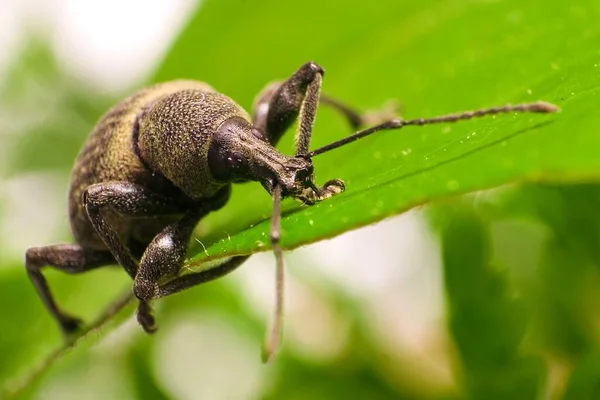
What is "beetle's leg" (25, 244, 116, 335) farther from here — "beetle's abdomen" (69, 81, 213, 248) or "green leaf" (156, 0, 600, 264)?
"green leaf" (156, 0, 600, 264)

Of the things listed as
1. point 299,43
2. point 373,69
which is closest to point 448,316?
point 373,69

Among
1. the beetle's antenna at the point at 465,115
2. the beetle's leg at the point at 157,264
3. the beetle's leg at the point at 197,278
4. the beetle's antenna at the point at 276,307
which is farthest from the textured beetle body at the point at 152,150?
the beetle's antenna at the point at 276,307

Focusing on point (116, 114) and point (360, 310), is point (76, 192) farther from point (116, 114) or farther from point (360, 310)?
point (360, 310)

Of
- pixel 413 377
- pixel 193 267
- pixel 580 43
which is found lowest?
pixel 413 377

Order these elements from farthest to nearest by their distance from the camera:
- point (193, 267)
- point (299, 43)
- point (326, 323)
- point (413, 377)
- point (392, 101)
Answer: point (299, 43) < point (326, 323) < point (392, 101) < point (413, 377) < point (193, 267)

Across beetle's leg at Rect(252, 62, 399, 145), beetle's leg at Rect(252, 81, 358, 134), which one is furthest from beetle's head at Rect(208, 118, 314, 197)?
beetle's leg at Rect(252, 81, 358, 134)

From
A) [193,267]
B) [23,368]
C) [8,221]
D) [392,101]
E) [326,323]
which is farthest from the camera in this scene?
[8,221]

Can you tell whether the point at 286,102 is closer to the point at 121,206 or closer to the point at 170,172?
the point at 170,172
